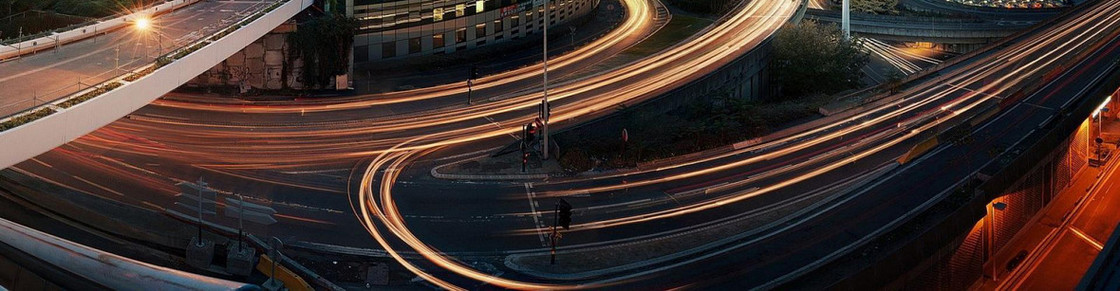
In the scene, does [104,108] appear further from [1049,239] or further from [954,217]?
[1049,239]

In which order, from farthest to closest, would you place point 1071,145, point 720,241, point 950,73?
point 950,73 → point 1071,145 → point 720,241

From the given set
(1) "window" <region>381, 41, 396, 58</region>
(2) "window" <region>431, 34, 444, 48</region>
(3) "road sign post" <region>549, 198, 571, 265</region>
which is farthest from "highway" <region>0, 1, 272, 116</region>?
(2) "window" <region>431, 34, 444, 48</region>

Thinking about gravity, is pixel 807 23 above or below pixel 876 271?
above

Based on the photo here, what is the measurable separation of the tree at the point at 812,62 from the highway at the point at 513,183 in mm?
9408

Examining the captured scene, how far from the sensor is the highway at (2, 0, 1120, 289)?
119ft

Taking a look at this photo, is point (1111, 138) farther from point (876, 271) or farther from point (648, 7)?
point (648, 7)

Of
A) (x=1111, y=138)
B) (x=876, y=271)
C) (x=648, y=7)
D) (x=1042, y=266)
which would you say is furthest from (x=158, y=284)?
(x=648, y=7)

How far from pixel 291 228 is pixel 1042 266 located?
1005 inches

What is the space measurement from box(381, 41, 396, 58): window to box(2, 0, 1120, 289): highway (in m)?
9.26

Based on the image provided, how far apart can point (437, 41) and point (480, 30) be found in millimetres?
3841

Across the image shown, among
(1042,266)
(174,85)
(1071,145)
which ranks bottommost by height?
(1042,266)

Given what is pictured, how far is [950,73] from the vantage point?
218ft

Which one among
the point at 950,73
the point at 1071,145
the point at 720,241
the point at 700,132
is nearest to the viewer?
the point at 720,241

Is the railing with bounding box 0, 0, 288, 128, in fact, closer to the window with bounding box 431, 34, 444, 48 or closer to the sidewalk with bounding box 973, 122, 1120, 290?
the window with bounding box 431, 34, 444, 48
